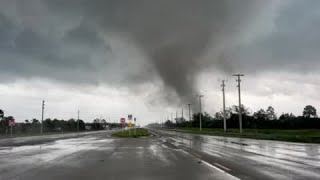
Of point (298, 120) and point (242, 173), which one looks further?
point (298, 120)

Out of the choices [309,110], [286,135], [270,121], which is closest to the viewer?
[286,135]

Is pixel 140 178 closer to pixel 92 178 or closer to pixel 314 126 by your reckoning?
pixel 92 178

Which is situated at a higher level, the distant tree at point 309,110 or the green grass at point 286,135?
the distant tree at point 309,110

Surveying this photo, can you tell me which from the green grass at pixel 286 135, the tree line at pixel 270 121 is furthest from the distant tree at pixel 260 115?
the green grass at pixel 286 135

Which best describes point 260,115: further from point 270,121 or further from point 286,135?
point 286,135

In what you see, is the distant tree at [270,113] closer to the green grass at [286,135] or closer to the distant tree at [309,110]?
the distant tree at [309,110]

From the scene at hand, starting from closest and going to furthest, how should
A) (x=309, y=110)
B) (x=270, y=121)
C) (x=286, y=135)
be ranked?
(x=286, y=135)
(x=270, y=121)
(x=309, y=110)

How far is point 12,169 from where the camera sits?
16.3 metres

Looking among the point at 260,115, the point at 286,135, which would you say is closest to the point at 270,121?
the point at 260,115

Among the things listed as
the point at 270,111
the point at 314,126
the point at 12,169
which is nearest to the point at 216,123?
the point at 270,111

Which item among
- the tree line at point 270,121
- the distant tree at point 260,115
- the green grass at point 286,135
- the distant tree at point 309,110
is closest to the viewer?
the green grass at point 286,135

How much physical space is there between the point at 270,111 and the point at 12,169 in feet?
522

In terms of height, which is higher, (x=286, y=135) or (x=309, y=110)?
(x=309, y=110)

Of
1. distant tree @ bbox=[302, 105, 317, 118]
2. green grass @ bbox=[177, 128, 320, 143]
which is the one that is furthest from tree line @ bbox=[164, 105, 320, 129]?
green grass @ bbox=[177, 128, 320, 143]
